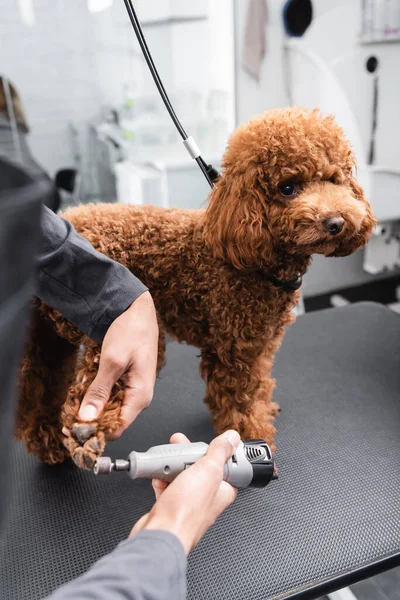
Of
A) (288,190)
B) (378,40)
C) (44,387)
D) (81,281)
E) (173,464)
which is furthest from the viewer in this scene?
(378,40)

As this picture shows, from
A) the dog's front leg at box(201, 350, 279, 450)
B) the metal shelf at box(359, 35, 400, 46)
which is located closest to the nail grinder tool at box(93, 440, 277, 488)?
the dog's front leg at box(201, 350, 279, 450)

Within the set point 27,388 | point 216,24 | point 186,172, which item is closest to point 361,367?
point 27,388

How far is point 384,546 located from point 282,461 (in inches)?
10.1

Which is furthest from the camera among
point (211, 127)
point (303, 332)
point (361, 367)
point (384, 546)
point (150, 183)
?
point (211, 127)

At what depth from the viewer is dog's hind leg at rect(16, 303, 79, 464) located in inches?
36.4

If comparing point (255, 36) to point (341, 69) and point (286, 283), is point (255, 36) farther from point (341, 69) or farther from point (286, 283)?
point (286, 283)

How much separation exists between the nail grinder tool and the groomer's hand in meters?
0.05

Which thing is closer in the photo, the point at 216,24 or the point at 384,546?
the point at 384,546

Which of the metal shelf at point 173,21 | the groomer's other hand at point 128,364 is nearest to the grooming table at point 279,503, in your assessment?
the groomer's other hand at point 128,364

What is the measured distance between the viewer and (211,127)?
201 centimetres

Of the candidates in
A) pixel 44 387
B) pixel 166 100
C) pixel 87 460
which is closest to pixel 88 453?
pixel 87 460

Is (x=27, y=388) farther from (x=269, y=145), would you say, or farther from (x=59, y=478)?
(x=269, y=145)

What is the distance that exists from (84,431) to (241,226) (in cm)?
41

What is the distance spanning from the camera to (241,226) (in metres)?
0.82
